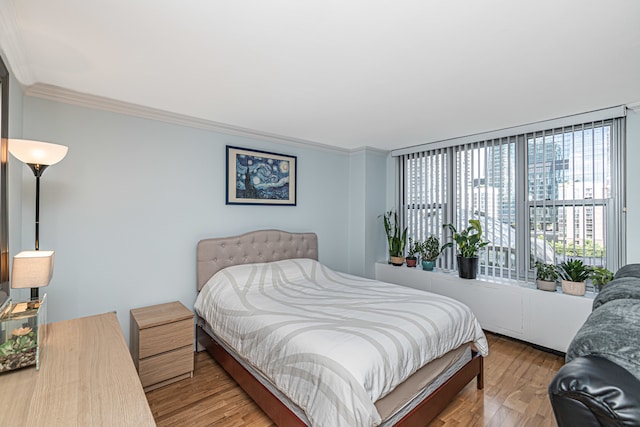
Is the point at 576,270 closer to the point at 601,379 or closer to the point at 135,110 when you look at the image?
the point at 601,379

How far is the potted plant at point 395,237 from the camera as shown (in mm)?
4277

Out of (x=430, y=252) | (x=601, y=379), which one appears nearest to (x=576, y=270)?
(x=430, y=252)

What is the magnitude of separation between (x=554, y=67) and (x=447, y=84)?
636 millimetres

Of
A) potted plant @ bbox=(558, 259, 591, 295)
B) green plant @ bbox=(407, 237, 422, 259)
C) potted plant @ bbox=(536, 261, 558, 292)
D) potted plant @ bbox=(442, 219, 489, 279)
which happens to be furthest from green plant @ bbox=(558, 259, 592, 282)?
green plant @ bbox=(407, 237, 422, 259)

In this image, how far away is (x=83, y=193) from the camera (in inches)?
94.2

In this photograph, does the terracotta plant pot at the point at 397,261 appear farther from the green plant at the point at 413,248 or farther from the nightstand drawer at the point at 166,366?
the nightstand drawer at the point at 166,366

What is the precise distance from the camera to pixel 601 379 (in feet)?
1.75

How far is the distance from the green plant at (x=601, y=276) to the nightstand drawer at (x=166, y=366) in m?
3.69

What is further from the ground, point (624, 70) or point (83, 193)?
point (624, 70)

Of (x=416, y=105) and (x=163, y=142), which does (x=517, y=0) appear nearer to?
(x=416, y=105)

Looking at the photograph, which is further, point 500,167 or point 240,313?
point 500,167

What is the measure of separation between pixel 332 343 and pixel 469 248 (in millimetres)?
2545

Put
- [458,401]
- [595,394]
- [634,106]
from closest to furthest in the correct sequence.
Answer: [595,394], [458,401], [634,106]

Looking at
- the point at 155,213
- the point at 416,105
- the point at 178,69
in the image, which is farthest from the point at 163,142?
the point at 416,105
